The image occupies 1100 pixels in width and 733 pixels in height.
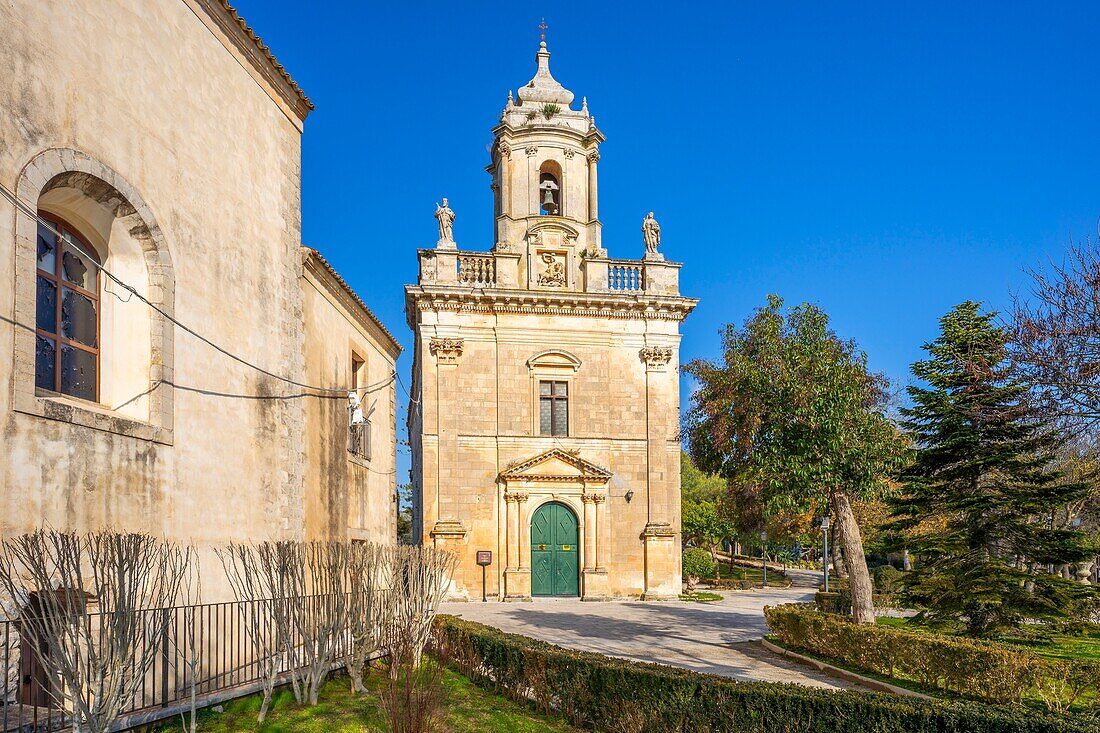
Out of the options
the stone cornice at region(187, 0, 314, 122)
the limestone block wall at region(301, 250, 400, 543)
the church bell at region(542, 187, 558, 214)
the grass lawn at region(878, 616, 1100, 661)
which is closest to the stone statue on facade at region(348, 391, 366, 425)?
the limestone block wall at region(301, 250, 400, 543)

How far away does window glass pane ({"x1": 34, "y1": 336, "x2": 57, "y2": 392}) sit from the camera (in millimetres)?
9125

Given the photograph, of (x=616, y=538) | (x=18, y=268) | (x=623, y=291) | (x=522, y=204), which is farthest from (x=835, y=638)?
(x=522, y=204)

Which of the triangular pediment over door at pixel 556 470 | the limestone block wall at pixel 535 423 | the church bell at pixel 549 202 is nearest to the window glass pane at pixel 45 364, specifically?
the limestone block wall at pixel 535 423

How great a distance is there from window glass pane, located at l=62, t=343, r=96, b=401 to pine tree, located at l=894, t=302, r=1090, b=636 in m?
16.2

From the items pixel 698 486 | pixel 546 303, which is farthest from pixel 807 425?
pixel 698 486

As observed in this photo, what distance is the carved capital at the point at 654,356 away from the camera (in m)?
32.6

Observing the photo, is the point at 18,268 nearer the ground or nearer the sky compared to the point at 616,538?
nearer the sky

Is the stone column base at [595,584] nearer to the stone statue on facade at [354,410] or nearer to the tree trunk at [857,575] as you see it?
the tree trunk at [857,575]

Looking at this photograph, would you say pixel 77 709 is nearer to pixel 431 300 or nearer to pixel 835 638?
pixel 835 638

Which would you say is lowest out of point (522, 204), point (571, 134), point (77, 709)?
point (77, 709)

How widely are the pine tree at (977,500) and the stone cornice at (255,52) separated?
14.0 metres

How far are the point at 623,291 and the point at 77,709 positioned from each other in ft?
86.9

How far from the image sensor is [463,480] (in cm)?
3111

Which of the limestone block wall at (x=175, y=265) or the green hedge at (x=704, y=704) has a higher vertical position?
the limestone block wall at (x=175, y=265)
